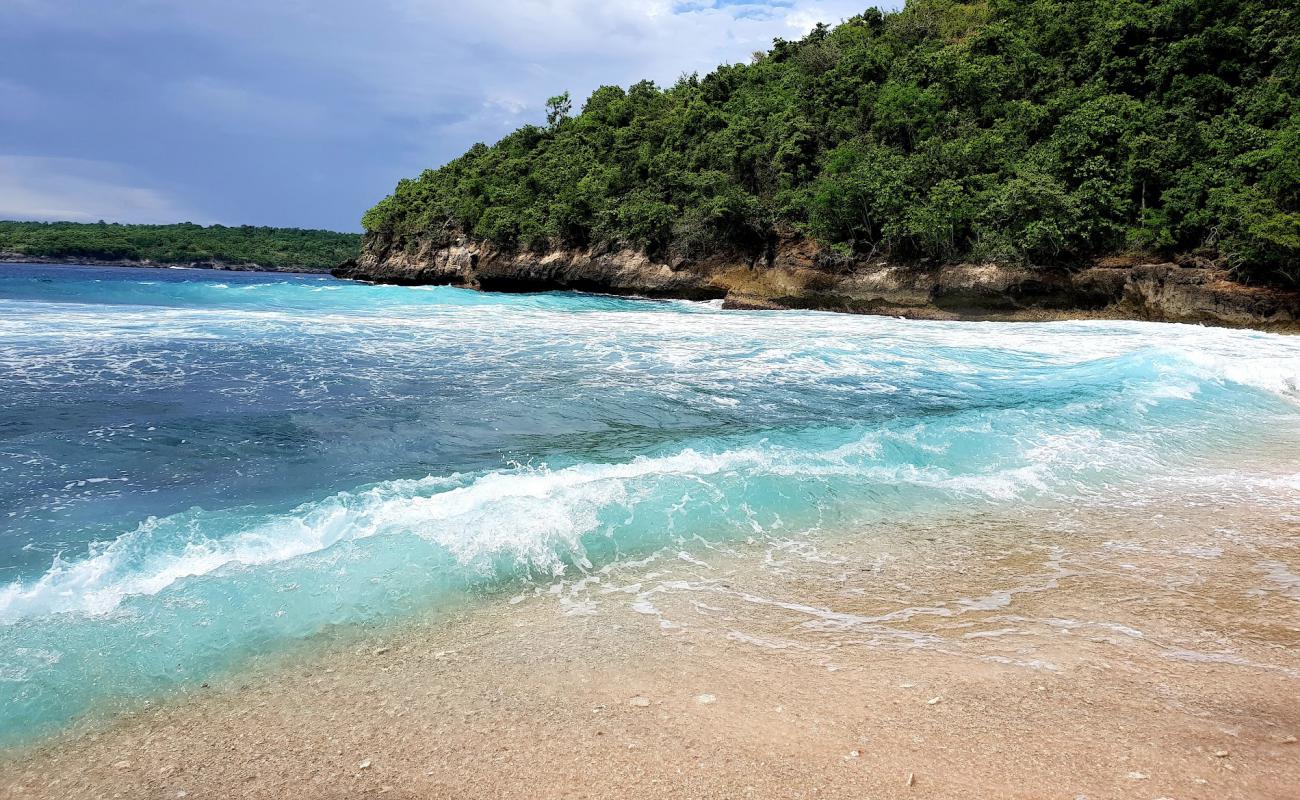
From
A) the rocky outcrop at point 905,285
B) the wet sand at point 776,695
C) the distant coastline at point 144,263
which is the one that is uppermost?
the distant coastline at point 144,263

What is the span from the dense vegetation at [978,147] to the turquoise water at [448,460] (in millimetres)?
10301

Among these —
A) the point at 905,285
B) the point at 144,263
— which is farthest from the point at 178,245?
the point at 905,285

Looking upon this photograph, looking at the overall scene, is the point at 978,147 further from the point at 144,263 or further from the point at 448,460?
the point at 144,263

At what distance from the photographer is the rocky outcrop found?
21797 millimetres

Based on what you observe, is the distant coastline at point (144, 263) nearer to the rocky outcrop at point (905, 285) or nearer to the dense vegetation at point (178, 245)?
the dense vegetation at point (178, 245)

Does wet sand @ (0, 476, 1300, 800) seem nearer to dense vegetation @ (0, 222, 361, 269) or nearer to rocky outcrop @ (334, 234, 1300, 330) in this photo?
rocky outcrop @ (334, 234, 1300, 330)

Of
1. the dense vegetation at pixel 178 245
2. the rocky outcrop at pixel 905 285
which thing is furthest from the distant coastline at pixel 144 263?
the rocky outcrop at pixel 905 285

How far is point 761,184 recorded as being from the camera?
118 feet

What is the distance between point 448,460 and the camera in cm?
662

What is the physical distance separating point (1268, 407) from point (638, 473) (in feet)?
31.0

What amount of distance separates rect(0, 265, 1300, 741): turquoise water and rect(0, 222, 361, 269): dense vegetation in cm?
11577

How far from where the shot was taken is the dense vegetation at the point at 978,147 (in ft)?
75.5

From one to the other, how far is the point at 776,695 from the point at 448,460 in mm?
4444

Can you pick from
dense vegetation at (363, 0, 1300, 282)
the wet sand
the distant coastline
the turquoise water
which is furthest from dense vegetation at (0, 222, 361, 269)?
the wet sand
